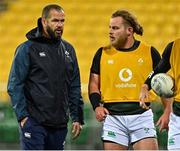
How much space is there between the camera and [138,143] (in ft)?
20.2

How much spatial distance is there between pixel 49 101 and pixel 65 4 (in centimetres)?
1193

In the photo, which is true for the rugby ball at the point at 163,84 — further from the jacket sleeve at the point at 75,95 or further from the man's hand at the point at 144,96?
the jacket sleeve at the point at 75,95

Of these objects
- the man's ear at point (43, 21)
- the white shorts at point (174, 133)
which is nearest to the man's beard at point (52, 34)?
the man's ear at point (43, 21)

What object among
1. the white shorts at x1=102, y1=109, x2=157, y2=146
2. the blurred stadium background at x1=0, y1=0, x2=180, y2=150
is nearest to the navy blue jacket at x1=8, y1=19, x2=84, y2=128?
the white shorts at x1=102, y1=109, x2=157, y2=146

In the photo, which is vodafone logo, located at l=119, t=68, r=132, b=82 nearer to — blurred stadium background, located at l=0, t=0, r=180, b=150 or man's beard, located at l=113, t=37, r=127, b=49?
man's beard, located at l=113, t=37, r=127, b=49

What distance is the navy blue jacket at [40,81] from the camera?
19.4 feet

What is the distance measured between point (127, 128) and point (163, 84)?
2.79 ft

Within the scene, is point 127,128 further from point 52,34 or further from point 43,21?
point 43,21

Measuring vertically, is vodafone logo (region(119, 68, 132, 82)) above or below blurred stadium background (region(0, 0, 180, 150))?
below

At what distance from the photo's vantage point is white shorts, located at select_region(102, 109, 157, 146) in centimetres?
615

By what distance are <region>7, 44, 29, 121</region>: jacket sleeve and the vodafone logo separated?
89 cm

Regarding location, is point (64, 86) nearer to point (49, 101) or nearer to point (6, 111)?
point (49, 101)

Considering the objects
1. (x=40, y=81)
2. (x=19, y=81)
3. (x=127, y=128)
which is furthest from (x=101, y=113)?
(x=19, y=81)

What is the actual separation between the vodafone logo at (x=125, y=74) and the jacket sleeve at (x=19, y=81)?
886 mm
